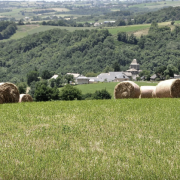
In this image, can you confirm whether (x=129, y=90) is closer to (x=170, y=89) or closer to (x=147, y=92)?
(x=147, y=92)

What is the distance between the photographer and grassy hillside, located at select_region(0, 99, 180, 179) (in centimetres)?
970

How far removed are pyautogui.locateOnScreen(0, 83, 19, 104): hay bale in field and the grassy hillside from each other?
6114 mm

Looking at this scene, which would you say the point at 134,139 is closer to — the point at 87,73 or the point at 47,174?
the point at 47,174

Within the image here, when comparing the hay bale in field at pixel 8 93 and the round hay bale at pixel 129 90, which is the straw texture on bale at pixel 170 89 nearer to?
the round hay bale at pixel 129 90

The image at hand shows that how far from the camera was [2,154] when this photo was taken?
430 inches

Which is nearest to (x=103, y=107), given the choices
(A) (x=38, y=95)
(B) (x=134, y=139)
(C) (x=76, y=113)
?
(C) (x=76, y=113)

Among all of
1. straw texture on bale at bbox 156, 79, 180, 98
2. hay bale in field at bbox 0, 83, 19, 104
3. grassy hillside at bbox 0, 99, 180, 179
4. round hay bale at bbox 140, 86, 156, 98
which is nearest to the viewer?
grassy hillside at bbox 0, 99, 180, 179

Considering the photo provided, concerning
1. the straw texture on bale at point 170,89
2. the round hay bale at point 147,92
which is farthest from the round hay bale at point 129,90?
the straw texture on bale at point 170,89

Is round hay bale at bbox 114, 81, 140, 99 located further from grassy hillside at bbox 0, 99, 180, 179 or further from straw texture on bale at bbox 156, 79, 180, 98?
grassy hillside at bbox 0, 99, 180, 179

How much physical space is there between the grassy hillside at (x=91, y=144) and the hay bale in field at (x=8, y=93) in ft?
20.1

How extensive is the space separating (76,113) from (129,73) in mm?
170835

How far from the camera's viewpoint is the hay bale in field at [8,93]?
76.6ft

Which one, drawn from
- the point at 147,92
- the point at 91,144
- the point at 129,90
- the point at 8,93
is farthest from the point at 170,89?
the point at 91,144

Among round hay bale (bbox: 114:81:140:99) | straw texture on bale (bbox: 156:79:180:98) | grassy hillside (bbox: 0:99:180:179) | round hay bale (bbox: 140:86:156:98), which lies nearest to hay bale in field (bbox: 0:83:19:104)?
grassy hillside (bbox: 0:99:180:179)
